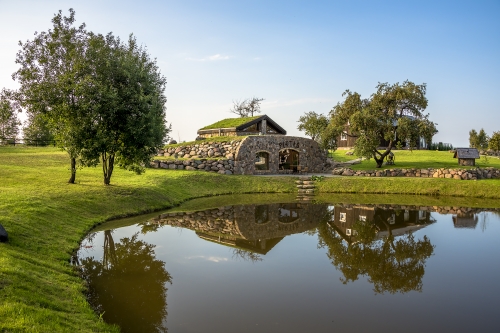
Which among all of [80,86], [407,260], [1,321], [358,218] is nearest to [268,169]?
[358,218]

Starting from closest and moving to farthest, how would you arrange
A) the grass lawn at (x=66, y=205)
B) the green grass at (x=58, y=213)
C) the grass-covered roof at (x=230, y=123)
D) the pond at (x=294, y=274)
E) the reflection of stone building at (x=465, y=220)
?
the green grass at (x=58, y=213), the grass lawn at (x=66, y=205), the pond at (x=294, y=274), the reflection of stone building at (x=465, y=220), the grass-covered roof at (x=230, y=123)

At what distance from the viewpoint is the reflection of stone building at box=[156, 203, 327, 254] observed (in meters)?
14.3

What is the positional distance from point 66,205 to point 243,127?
2500cm

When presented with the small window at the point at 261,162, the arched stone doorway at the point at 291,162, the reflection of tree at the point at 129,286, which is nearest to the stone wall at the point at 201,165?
the small window at the point at 261,162

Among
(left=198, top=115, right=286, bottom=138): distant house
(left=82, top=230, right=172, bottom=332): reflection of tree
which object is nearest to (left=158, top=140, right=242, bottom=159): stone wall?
(left=198, top=115, right=286, bottom=138): distant house

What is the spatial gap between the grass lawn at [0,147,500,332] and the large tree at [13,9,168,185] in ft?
8.42

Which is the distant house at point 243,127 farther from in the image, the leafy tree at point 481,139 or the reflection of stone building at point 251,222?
the leafy tree at point 481,139

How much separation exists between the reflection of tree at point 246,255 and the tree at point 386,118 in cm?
2328

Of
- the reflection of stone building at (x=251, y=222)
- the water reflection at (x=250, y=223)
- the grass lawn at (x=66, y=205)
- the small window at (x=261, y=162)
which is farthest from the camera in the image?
the small window at (x=261, y=162)

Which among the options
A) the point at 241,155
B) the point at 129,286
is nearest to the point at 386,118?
the point at 241,155

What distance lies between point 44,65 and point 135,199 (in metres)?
8.22

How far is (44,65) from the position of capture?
1934cm

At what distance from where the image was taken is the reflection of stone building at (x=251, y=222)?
14.3 metres

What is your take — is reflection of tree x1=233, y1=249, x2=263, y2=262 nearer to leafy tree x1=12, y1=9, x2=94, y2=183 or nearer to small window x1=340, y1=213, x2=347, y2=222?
small window x1=340, y1=213, x2=347, y2=222
